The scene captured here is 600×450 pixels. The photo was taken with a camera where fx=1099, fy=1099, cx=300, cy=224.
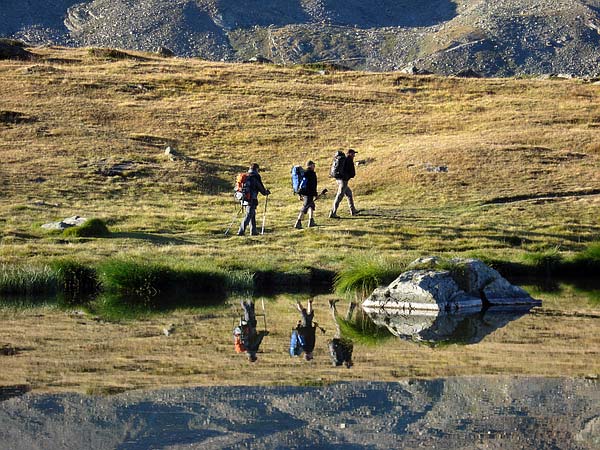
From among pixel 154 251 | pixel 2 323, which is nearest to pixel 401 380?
pixel 2 323

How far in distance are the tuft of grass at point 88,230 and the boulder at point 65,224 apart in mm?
478

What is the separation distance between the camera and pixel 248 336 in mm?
20188

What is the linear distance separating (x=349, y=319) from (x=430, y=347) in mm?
4482

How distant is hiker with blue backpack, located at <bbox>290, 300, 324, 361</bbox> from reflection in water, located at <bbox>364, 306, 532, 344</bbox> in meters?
1.33

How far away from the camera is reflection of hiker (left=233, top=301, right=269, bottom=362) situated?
18.4 m

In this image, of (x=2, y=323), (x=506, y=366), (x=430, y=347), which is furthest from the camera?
(x=2, y=323)

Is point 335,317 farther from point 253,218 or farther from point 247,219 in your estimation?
point 253,218

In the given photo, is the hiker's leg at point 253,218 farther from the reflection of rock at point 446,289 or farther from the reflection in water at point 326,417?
the reflection in water at point 326,417

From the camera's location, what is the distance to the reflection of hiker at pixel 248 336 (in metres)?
18.4

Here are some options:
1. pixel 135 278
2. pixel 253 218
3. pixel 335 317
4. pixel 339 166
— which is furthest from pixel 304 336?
pixel 339 166

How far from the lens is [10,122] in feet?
203

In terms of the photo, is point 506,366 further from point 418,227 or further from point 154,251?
point 418,227

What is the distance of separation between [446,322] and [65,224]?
1905 cm

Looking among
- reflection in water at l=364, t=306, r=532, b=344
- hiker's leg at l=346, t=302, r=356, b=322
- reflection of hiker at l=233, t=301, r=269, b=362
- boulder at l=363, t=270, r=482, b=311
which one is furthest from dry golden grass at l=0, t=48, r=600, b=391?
boulder at l=363, t=270, r=482, b=311
